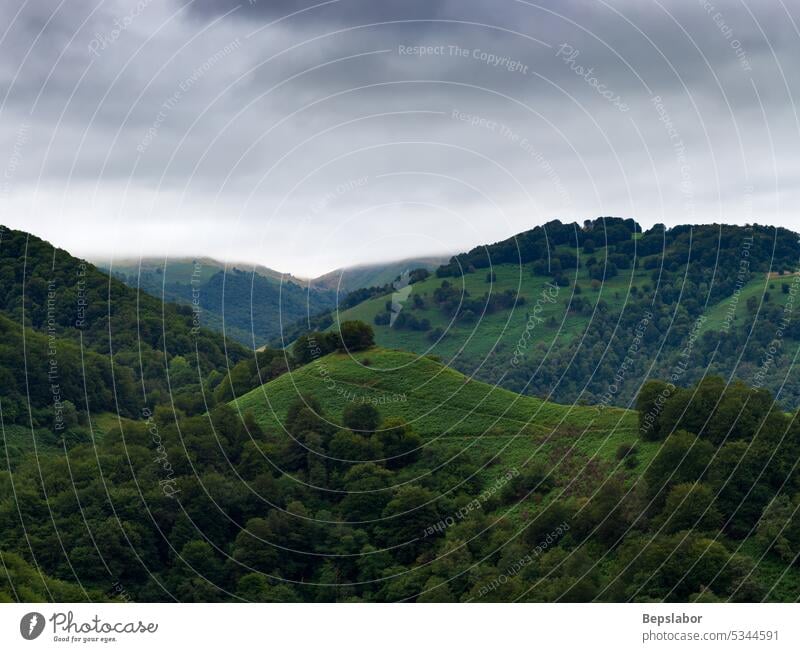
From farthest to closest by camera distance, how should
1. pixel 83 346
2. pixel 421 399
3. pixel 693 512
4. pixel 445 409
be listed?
1. pixel 83 346
2. pixel 421 399
3. pixel 445 409
4. pixel 693 512

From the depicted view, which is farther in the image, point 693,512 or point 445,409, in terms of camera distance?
point 445,409

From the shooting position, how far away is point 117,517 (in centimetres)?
9550

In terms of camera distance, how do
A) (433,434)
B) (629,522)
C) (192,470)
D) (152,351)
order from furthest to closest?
(152,351) → (433,434) → (192,470) → (629,522)

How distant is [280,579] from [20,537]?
21177 millimetres

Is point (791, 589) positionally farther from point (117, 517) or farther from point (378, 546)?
point (117, 517)

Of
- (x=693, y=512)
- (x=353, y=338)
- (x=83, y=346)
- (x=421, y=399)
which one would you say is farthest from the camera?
(x=83, y=346)

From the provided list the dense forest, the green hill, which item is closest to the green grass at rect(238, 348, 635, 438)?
the green hill

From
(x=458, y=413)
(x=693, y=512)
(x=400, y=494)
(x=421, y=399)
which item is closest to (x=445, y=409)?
(x=458, y=413)

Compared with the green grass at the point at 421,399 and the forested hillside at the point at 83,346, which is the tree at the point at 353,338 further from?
the forested hillside at the point at 83,346

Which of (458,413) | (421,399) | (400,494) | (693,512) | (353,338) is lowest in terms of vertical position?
(400,494)

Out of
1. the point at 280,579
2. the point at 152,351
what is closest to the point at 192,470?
the point at 280,579

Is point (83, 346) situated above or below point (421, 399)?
above

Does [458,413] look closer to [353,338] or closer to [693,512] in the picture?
[353,338]

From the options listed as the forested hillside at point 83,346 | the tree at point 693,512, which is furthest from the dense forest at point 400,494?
the forested hillside at point 83,346
